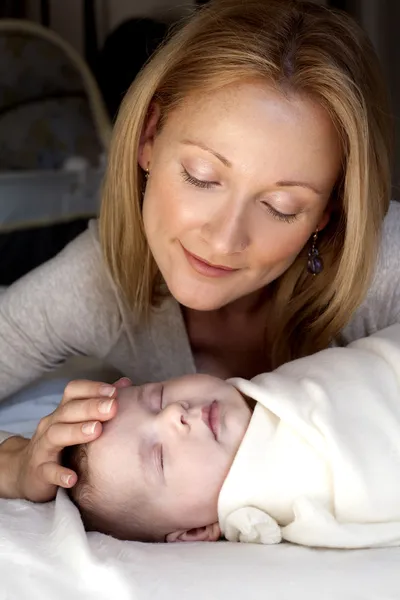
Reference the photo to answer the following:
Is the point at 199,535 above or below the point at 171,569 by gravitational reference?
below

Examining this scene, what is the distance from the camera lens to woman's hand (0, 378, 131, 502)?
126 centimetres

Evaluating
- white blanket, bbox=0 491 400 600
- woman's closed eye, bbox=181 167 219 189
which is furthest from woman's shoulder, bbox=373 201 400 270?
white blanket, bbox=0 491 400 600

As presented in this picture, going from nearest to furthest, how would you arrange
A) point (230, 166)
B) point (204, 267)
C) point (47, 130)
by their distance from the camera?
point (230, 166) < point (204, 267) < point (47, 130)

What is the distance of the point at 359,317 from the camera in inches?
67.0

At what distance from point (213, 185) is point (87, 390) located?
14.6 inches

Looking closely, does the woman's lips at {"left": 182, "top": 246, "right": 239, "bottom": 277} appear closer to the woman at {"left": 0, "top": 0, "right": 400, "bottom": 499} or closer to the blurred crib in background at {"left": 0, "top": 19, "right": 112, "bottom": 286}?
the woman at {"left": 0, "top": 0, "right": 400, "bottom": 499}

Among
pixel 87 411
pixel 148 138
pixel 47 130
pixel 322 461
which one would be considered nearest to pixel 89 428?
pixel 87 411

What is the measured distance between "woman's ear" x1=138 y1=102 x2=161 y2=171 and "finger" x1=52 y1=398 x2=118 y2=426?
1.60 feet

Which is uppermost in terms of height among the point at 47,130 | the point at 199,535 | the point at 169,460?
the point at 169,460

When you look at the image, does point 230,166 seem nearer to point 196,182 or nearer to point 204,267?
point 196,182

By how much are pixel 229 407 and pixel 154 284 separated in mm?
448

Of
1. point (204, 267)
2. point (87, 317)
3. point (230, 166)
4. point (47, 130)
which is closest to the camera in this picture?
point (230, 166)

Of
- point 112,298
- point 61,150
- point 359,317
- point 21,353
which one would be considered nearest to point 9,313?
point 21,353

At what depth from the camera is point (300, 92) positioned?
4.59 ft
